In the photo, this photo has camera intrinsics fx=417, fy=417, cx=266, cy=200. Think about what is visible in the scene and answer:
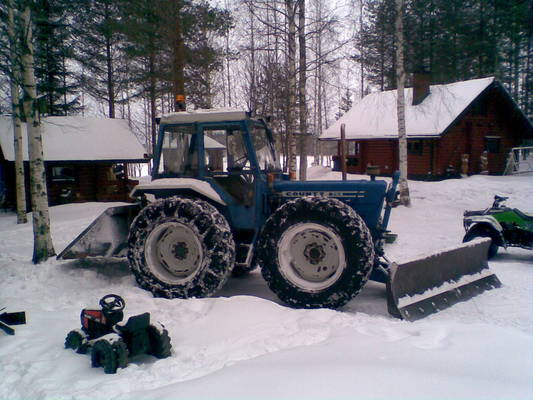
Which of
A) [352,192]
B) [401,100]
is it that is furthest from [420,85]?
[352,192]

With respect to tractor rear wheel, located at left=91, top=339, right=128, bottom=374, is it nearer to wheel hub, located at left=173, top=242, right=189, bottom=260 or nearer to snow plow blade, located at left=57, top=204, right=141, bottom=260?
wheel hub, located at left=173, top=242, right=189, bottom=260

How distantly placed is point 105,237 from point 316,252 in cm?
317

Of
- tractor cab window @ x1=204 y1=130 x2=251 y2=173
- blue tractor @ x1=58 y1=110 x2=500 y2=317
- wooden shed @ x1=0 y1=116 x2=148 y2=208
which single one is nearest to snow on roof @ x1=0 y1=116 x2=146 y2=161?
wooden shed @ x1=0 y1=116 x2=148 y2=208

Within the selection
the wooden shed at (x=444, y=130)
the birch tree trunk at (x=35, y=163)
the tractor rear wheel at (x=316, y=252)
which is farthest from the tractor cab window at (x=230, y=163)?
the wooden shed at (x=444, y=130)

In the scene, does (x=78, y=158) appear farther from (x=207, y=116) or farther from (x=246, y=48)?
(x=207, y=116)

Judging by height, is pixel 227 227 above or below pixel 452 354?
above

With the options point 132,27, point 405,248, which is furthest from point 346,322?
point 132,27

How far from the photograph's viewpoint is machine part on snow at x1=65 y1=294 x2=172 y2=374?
3.40 m

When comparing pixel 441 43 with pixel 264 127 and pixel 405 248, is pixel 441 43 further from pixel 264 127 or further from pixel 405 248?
pixel 264 127

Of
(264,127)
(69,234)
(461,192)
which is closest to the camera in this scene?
(264,127)

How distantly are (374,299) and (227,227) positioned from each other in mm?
2120

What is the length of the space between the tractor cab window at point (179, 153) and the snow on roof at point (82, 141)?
44.2 ft

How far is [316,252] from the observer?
200 inches

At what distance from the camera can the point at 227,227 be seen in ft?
17.0
